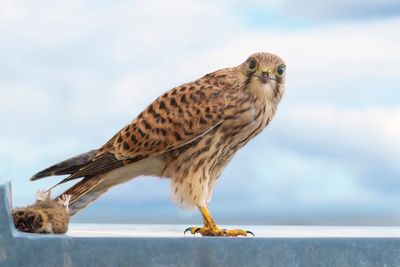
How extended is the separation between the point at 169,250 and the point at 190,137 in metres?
0.92

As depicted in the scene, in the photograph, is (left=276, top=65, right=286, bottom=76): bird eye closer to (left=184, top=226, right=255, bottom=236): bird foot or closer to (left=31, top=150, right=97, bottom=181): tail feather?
(left=184, top=226, right=255, bottom=236): bird foot

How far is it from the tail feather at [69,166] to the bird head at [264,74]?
0.85 m

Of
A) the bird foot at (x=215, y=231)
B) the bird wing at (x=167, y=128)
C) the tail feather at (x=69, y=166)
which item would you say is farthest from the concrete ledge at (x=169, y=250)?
the bird wing at (x=167, y=128)

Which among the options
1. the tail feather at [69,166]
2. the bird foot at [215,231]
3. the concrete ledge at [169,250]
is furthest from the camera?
the tail feather at [69,166]

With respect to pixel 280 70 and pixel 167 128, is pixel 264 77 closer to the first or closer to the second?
pixel 280 70

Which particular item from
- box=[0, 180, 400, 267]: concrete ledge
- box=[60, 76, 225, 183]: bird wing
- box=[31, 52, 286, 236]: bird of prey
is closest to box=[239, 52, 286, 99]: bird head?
box=[31, 52, 286, 236]: bird of prey

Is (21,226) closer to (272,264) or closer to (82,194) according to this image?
(82,194)

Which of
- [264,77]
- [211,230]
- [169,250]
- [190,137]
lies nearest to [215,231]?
[211,230]

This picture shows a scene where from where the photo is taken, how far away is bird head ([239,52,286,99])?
13.4 feet

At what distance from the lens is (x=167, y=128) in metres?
4.14

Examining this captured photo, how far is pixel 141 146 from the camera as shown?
416 cm

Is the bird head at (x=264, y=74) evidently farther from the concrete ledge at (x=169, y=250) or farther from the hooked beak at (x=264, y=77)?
the concrete ledge at (x=169, y=250)

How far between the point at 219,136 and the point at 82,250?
1132 mm

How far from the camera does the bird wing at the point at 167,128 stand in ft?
13.4
